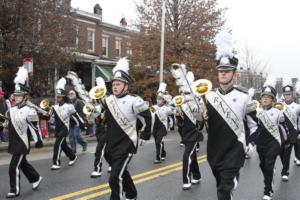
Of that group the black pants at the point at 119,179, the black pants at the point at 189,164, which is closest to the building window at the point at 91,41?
the black pants at the point at 189,164

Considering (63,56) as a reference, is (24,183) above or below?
below

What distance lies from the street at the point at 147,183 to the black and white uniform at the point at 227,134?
7.36 feet

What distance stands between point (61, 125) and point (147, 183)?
9.59 feet

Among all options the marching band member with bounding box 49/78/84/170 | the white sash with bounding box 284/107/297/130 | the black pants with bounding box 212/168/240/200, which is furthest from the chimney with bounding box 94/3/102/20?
the black pants with bounding box 212/168/240/200

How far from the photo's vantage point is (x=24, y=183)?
8086 mm

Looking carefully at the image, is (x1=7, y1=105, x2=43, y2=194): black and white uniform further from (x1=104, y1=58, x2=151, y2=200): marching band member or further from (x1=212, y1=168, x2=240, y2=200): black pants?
(x1=212, y1=168, x2=240, y2=200): black pants

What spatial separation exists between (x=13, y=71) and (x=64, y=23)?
307 centimetres

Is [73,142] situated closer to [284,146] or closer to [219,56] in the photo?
[284,146]

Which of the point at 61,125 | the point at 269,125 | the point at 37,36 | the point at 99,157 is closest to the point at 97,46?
A: the point at 37,36

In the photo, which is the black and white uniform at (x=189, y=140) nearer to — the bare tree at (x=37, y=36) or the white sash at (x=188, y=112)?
the white sash at (x=188, y=112)

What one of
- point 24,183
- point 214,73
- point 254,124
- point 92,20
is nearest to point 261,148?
point 254,124

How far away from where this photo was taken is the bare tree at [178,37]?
982 inches

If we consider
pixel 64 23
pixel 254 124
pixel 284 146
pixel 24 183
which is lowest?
pixel 24 183

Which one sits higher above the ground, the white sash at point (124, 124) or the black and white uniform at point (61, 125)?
the white sash at point (124, 124)
